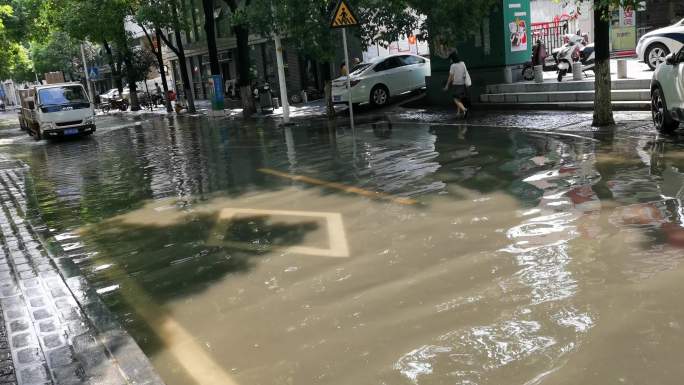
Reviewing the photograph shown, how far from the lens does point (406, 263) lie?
17.7 feet

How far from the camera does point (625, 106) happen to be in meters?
14.0

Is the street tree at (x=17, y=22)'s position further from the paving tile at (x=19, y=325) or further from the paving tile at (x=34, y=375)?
the paving tile at (x=34, y=375)

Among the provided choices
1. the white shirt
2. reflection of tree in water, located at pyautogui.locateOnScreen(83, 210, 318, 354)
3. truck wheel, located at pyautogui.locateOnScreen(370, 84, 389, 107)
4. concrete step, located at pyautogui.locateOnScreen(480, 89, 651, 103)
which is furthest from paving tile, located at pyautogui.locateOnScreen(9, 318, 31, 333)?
truck wheel, located at pyautogui.locateOnScreen(370, 84, 389, 107)

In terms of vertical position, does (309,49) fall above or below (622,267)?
above

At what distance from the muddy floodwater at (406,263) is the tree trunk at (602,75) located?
1.21 m

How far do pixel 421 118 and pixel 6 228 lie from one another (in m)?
11.3

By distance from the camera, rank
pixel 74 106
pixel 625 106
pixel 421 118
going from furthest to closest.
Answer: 1. pixel 74 106
2. pixel 421 118
3. pixel 625 106

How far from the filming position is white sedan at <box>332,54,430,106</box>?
2053 centimetres

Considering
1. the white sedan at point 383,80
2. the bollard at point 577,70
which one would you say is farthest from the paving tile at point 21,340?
the white sedan at point 383,80

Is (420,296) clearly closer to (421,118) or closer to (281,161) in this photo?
(281,161)

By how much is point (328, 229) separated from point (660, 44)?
13175 millimetres

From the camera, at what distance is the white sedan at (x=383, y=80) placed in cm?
2053

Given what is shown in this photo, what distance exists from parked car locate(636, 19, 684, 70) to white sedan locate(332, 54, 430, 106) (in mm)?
7475

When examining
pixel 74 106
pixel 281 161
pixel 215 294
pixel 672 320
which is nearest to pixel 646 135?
pixel 281 161
